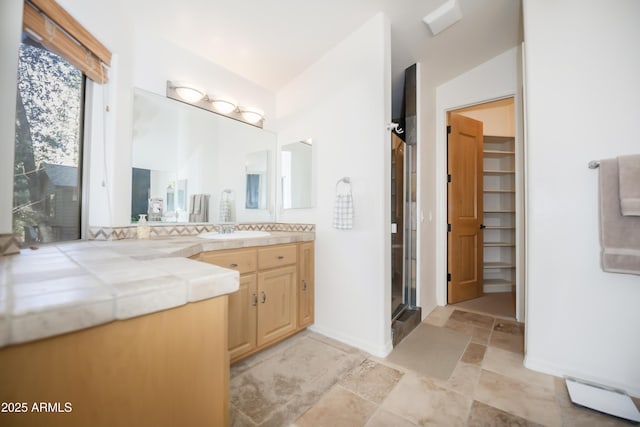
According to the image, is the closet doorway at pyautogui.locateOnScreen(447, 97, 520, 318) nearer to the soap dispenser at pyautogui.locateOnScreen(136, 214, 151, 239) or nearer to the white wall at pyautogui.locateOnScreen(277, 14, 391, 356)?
the white wall at pyautogui.locateOnScreen(277, 14, 391, 356)

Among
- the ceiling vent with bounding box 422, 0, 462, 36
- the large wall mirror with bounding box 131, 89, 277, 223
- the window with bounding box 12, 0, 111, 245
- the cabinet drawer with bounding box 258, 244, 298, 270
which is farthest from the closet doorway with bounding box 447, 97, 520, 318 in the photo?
the window with bounding box 12, 0, 111, 245

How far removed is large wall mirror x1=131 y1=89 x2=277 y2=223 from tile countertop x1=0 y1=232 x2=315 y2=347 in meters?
1.13

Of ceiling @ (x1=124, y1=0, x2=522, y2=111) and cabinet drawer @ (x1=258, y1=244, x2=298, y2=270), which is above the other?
ceiling @ (x1=124, y1=0, x2=522, y2=111)

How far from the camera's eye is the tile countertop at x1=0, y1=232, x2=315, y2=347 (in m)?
0.41

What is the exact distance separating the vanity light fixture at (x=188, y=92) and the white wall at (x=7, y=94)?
3.06 ft

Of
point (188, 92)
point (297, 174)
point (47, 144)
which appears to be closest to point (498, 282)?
point (297, 174)

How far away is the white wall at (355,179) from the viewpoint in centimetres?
185

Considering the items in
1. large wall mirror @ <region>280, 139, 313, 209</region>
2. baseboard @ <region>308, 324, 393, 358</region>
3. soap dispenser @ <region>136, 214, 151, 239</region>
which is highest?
large wall mirror @ <region>280, 139, 313, 209</region>

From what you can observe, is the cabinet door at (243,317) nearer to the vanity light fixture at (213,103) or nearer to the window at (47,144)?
the window at (47,144)

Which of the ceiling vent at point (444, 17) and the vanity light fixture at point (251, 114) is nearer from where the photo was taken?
the ceiling vent at point (444, 17)

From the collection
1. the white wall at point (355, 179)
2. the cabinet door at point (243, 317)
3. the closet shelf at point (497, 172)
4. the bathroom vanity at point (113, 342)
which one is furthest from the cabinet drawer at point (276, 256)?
the closet shelf at point (497, 172)

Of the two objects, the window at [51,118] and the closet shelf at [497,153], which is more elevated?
the closet shelf at [497,153]

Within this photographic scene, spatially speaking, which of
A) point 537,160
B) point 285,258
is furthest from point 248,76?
point 537,160

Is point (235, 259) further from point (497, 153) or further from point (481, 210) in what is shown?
point (497, 153)
